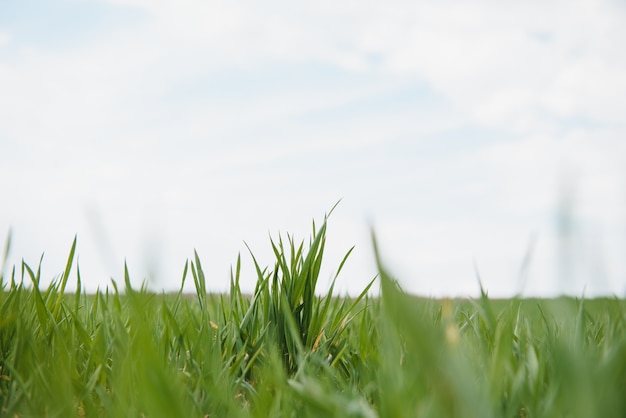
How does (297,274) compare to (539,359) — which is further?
(297,274)

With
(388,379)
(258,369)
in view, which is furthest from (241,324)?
(388,379)

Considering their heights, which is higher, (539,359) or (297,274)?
(297,274)

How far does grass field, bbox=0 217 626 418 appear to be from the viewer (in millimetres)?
625

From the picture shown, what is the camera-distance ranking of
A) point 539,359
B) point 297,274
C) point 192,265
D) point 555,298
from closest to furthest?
1. point 555,298
2. point 539,359
3. point 297,274
4. point 192,265

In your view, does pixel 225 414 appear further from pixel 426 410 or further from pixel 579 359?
pixel 579 359

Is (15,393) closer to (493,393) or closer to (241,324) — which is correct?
(241,324)

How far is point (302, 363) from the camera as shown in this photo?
1.02m

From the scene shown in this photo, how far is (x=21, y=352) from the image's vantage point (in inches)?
47.5

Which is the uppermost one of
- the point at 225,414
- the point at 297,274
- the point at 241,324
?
the point at 297,274

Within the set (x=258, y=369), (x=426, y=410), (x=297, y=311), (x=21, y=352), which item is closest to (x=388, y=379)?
(x=426, y=410)

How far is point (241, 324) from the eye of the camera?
1.41m

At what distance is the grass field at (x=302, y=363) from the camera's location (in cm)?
62

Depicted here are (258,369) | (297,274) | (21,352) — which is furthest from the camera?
(297,274)

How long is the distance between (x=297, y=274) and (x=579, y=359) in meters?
0.90
